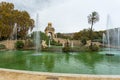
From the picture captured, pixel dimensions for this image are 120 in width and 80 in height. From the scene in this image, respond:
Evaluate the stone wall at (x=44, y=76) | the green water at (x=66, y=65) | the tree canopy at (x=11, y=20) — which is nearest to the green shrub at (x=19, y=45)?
the tree canopy at (x=11, y=20)

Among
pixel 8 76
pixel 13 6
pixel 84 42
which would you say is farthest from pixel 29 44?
pixel 8 76

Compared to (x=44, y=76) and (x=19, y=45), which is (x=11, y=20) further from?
(x=44, y=76)

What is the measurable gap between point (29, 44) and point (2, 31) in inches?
215

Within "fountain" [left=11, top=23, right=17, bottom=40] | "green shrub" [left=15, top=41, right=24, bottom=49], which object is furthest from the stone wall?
"fountain" [left=11, top=23, right=17, bottom=40]

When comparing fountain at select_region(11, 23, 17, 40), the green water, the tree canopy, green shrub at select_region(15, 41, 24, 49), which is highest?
the tree canopy

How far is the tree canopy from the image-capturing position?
42781mm

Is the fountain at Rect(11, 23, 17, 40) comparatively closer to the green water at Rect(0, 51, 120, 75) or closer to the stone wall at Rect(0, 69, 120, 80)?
the green water at Rect(0, 51, 120, 75)

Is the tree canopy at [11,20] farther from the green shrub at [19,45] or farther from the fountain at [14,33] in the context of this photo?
the green shrub at [19,45]

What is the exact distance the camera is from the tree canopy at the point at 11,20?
4278 centimetres

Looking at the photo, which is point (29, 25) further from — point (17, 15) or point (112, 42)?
point (112, 42)

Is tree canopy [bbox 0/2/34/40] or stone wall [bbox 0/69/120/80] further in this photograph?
tree canopy [bbox 0/2/34/40]

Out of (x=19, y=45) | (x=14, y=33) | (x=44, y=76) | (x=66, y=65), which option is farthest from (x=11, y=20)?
(x=44, y=76)

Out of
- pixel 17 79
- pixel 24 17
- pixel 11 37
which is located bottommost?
pixel 17 79

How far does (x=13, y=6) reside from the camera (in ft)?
149
